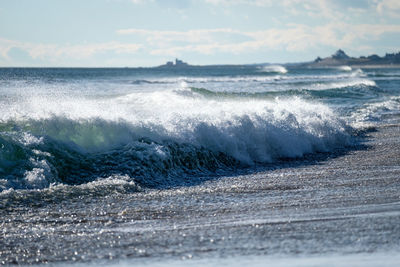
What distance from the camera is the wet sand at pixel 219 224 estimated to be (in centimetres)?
423

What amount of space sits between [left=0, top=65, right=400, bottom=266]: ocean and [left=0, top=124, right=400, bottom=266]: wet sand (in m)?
0.02

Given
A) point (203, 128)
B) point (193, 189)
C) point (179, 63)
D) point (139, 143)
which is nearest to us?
point (193, 189)

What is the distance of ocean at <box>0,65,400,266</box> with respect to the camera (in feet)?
14.3

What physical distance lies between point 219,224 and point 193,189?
81.9 inches

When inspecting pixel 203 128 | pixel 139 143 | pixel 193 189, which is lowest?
pixel 193 189

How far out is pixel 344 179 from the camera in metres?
7.43

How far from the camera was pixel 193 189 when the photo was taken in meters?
7.18

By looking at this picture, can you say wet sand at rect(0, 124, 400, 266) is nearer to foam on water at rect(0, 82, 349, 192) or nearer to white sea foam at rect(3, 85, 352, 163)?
foam on water at rect(0, 82, 349, 192)

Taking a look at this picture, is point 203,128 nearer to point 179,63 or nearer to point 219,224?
point 219,224

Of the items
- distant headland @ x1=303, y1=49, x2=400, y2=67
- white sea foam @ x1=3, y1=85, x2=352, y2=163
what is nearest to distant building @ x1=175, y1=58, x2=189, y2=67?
distant headland @ x1=303, y1=49, x2=400, y2=67

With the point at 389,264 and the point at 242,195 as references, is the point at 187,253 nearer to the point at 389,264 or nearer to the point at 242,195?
the point at 389,264

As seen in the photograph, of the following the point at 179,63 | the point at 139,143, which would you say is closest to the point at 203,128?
the point at 139,143

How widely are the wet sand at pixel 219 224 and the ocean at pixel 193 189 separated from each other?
0.02 metres

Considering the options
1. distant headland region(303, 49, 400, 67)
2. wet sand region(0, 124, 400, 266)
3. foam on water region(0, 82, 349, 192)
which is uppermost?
distant headland region(303, 49, 400, 67)
